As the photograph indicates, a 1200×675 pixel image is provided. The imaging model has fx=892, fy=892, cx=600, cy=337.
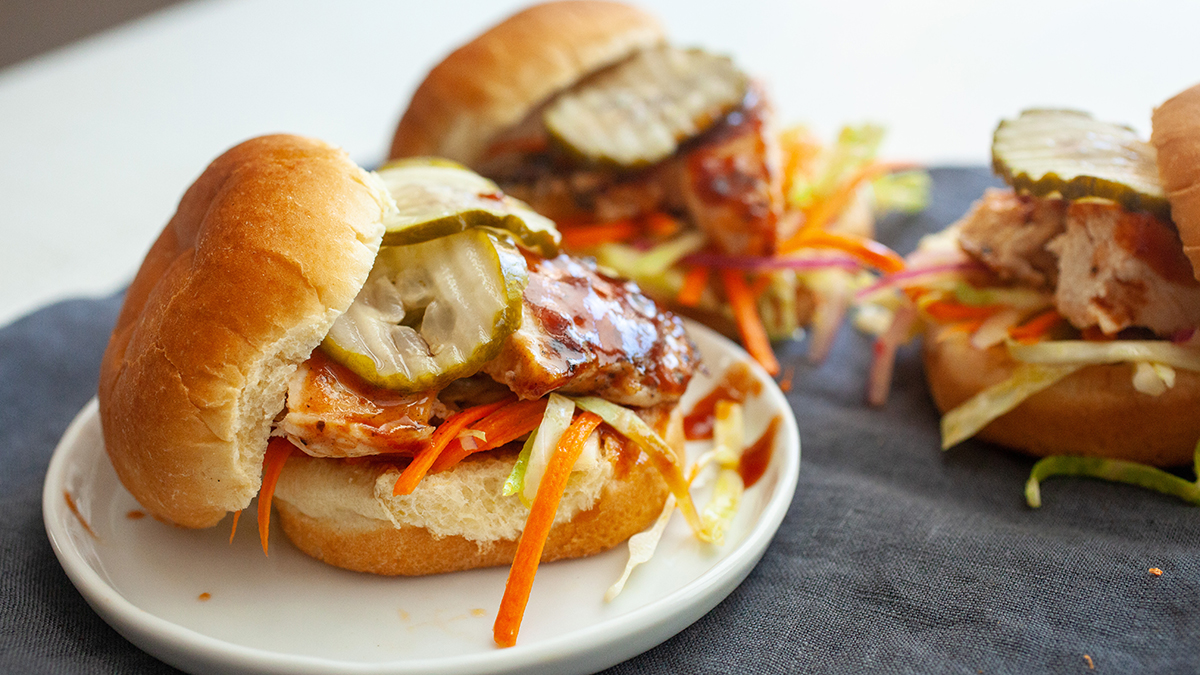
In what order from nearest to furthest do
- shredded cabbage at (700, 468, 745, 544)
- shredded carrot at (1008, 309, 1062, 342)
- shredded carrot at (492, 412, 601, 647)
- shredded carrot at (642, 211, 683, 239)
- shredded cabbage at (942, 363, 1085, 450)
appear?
shredded carrot at (492, 412, 601, 647), shredded cabbage at (700, 468, 745, 544), shredded cabbage at (942, 363, 1085, 450), shredded carrot at (1008, 309, 1062, 342), shredded carrot at (642, 211, 683, 239)

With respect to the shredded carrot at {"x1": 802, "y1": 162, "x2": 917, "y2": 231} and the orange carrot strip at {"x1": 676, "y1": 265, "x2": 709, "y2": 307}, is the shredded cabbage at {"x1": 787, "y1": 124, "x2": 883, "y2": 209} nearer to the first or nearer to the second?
the shredded carrot at {"x1": 802, "y1": 162, "x2": 917, "y2": 231}

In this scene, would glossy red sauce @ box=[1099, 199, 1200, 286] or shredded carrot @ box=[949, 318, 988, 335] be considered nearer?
glossy red sauce @ box=[1099, 199, 1200, 286]

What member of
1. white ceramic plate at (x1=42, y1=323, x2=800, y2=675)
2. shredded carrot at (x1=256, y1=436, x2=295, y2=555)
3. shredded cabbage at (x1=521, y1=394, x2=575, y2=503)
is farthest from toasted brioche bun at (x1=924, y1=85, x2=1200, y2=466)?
shredded carrot at (x1=256, y1=436, x2=295, y2=555)

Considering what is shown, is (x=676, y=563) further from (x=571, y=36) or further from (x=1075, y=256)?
(x=571, y=36)

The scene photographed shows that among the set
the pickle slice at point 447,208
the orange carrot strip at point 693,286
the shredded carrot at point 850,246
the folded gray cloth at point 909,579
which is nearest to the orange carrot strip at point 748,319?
the orange carrot strip at point 693,286

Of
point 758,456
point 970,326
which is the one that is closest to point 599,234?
point 758,456

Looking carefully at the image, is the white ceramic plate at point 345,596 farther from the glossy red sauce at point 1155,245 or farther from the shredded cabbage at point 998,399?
the glossy red sauce at point 1155,245

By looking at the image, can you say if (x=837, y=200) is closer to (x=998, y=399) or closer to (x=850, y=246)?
(x=850, y=246)
